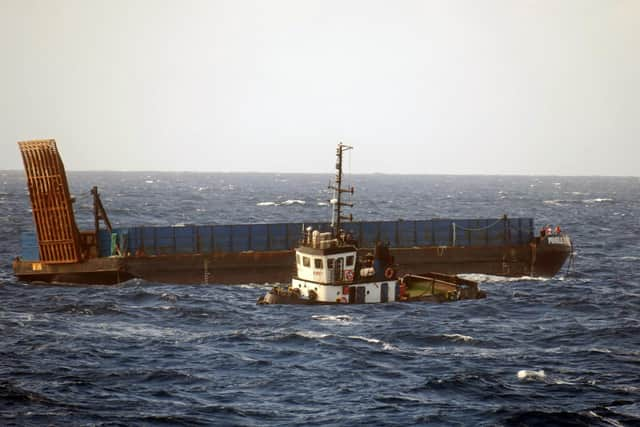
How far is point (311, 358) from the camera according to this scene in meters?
→ 40.7

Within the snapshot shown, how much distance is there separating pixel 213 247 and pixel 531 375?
36.3 meters

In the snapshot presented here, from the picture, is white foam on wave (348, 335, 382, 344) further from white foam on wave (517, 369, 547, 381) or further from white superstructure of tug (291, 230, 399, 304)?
white foam on wave (517, 369, 547, 381)

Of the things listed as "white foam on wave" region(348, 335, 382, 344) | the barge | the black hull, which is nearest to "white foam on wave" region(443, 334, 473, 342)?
"white foam on wave" region(348, 335, 382, 344)

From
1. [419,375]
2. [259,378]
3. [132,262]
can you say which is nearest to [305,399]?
[259,378]

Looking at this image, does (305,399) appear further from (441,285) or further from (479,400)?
(441,285)

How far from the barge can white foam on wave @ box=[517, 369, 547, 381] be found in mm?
22133

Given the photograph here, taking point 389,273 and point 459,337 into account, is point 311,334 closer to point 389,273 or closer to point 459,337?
point 459,337

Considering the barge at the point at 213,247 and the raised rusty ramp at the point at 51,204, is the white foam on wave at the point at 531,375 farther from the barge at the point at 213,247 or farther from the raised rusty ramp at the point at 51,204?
the raised rusty ramp at the point at 51,204

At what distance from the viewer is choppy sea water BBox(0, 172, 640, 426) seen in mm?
32250

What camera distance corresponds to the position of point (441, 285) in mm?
59562

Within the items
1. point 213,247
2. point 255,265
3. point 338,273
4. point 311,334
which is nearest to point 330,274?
point 338,273

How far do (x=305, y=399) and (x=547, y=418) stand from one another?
33.3 feet

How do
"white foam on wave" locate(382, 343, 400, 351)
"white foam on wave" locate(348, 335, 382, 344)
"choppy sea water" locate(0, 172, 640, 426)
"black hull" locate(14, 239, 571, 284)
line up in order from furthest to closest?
"black hull" locate(14, 239, 571, 284), "white foam on wave" locate(348, 335, 382, 344), "white foam on wave" locate(382, 343, 400, 351), "choppy sea water" locate(0, 172, 640, 426)

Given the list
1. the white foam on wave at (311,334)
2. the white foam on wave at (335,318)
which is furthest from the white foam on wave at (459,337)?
the white foam on wave at (311,334)
